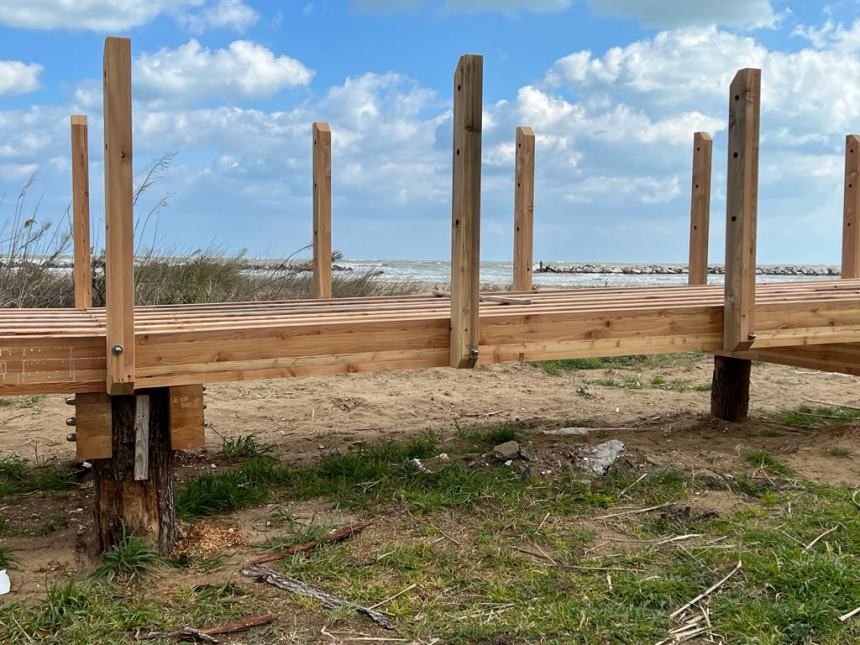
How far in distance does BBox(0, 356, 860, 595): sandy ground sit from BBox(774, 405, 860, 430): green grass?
18 cm

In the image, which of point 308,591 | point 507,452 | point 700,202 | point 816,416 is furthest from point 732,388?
point 308,591

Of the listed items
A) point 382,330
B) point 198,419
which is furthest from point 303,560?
point 382,330

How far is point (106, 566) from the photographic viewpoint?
129 inches

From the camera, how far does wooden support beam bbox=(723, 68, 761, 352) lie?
421 centimetres

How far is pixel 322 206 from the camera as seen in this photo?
573cm

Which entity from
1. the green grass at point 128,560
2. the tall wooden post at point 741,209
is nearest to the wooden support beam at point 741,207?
the tall wooden post at point 741,209

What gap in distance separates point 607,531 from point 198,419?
5.97 feet

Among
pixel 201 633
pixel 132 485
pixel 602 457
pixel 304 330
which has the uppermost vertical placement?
pixel 304 330

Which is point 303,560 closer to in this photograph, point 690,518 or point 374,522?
point 374,522

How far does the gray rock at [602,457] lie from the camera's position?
439cm

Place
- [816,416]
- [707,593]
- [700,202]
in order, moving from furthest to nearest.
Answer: [700,202] → [816,416] → [707,593]

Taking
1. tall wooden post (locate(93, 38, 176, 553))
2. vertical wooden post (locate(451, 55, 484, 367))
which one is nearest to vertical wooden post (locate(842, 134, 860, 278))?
vertical wooden post (locate(451, 55, 484, 367))

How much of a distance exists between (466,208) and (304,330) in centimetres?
86

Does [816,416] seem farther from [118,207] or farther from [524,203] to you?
[118,207]
